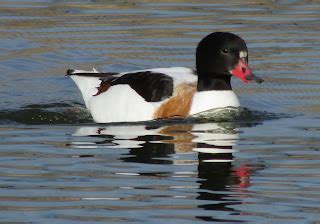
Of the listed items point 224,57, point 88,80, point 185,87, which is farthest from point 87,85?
point 224,57

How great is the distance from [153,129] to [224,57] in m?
1.15

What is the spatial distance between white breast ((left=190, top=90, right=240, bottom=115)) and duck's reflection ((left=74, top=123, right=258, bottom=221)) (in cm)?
28

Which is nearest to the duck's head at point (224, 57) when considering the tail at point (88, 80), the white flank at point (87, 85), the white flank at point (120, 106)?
the white flank at point (120, 106)

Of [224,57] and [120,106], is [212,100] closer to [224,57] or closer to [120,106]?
[224,57]

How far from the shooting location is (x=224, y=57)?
13203mm

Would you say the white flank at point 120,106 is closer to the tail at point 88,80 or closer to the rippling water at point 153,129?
the rippling water at point 153,129

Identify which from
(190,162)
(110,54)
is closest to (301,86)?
(110,54)

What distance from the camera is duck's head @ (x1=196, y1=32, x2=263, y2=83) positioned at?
13.1m

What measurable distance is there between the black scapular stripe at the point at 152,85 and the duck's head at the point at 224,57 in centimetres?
49

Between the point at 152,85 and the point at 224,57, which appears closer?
the point at 152,85

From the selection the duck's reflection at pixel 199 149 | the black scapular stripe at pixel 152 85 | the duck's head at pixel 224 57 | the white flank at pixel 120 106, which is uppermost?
the duck's head at pixel 224 57

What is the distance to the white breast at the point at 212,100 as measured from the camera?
13.1 m

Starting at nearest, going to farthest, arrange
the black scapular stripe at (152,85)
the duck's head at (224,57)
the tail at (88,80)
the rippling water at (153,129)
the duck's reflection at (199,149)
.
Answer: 1. the rippling water at (153,129)
2. the duck's reflection at (199,149)
3. the black scapular stripe at (152,85)
4. the duck's head at (224,57)
5. the tail at (88,80)

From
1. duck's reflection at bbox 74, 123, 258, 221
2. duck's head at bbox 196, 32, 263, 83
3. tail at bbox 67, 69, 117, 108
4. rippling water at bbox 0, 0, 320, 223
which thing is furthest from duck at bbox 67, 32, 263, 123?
tail at bbox 67, 69, 117, 108
